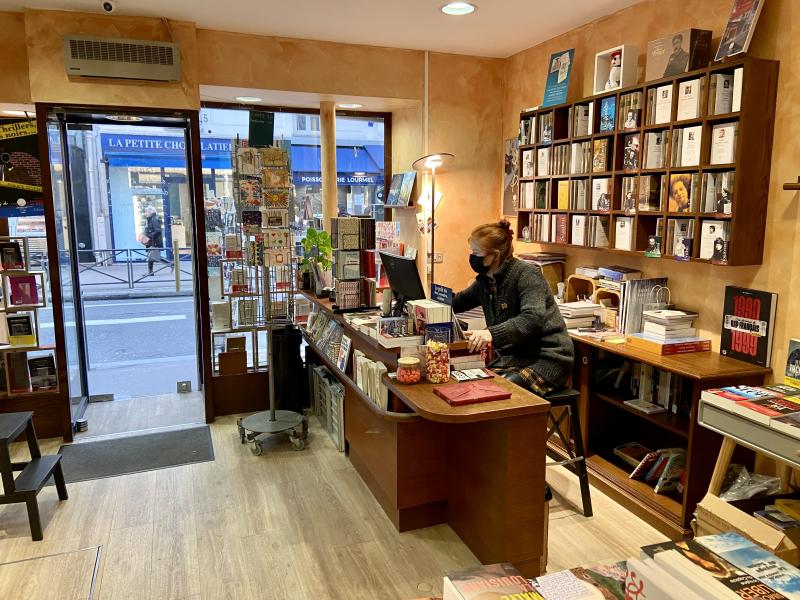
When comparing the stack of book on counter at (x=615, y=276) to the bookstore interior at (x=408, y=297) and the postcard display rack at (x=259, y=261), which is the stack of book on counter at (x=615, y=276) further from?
the postcard display rack at (x=259, y=261)

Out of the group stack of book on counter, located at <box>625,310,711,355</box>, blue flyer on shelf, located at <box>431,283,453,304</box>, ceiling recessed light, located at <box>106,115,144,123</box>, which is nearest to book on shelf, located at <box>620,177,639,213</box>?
stack of book on counter, located at <box>625,310,711,355</box>

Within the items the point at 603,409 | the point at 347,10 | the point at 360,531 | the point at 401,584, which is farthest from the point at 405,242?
the point at 401,584

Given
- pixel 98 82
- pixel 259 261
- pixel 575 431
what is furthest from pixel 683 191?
pixel 98 82

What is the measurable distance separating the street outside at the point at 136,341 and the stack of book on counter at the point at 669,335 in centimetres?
398

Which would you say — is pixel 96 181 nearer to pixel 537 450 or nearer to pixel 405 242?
pixel 405 242

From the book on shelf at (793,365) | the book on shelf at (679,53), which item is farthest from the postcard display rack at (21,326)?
the book on shelf at (793,365)

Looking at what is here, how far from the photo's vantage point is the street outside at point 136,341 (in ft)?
17.9

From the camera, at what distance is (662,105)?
10.9 ft

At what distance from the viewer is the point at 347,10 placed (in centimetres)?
394

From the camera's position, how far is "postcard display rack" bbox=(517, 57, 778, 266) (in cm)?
294

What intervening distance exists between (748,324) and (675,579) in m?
2.46

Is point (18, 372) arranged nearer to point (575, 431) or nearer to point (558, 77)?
point (575, 431)

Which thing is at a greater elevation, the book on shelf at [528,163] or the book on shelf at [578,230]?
the book on shelf at [528,163]

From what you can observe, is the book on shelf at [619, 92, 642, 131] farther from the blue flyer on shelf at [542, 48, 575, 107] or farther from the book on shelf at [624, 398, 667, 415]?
Answer: the book on shelf at [624, 398, 667, 415]
